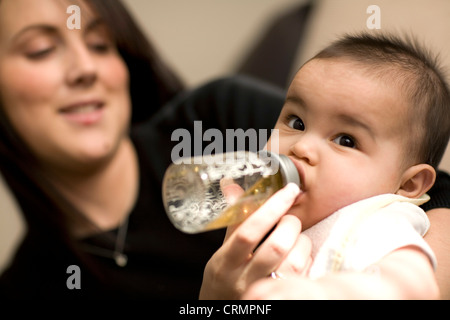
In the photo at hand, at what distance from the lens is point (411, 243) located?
43 centimetres

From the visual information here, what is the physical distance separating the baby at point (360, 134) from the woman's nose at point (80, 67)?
51 cm

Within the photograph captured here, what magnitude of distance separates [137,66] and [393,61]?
0.73 meters

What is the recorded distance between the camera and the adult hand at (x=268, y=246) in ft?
1.50

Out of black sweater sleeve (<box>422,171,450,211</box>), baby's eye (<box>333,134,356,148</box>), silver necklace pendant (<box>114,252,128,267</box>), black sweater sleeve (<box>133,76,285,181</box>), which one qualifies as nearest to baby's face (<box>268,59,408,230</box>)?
baby's eye (<box>333,134,356,148</box>)

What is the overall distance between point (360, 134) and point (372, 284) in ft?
0.52

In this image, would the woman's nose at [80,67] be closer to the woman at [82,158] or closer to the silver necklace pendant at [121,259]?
the woman at [82,158]

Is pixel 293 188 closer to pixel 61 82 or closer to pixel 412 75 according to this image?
pixel 412 75

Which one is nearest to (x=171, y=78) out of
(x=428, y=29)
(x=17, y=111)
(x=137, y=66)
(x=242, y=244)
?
(x=137, y=66)

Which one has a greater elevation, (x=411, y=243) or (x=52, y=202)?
(x=411, y=243)

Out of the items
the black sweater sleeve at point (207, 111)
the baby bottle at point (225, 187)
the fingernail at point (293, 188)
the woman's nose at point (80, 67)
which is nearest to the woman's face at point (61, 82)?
the woman's nose at point (80, 67)

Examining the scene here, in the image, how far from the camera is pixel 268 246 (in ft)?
1.52

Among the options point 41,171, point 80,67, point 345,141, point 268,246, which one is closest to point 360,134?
point 345,141

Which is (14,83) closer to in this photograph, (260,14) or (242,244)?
(242,244)

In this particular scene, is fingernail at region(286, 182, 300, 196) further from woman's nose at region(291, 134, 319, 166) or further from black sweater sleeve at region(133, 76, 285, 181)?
black sweater sleeve at region(133, 76, 285, 181)
